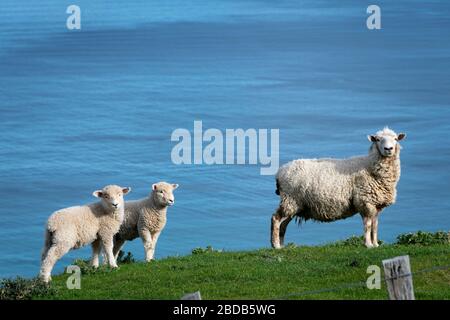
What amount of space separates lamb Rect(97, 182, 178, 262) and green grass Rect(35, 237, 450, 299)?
1.05 metres

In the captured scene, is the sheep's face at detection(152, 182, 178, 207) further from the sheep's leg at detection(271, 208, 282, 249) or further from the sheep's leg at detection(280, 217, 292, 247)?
the sheep's leg at detection(280, 217, 292, 247)

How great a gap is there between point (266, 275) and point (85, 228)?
11.4 ft

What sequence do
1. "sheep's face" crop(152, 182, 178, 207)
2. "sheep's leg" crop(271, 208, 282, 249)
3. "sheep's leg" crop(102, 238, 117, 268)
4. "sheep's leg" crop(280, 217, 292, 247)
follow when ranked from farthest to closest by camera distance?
"sheep's leg" crop(280, 217, 292, 247) < "sheep's leg" crop(271, 208, 282, 249) < "sheep's face" crop(152, 182, 178, 207) < "sheep's leg" crop(102, 238, 117, 268)

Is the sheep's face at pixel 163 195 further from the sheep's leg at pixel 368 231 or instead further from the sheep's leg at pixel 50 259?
the sheep's leg at pixel 368 231

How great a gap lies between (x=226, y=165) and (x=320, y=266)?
3343 centimetres

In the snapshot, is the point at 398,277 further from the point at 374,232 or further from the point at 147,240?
the point at 147,240

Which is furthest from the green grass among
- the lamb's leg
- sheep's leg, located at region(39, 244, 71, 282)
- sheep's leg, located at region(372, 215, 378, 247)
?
the lamb's leg

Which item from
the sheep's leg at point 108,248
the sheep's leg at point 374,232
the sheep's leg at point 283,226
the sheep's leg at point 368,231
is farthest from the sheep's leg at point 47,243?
the sheep's leg at point 374,232

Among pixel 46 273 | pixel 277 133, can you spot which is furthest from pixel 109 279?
pixel 277 133

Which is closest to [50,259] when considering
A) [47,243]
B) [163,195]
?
[47,243]

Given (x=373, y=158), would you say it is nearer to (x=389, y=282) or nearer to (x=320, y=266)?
(x=320, y=266)

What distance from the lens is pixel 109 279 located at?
20938mm

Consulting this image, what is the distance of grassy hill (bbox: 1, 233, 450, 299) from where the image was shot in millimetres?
19359
